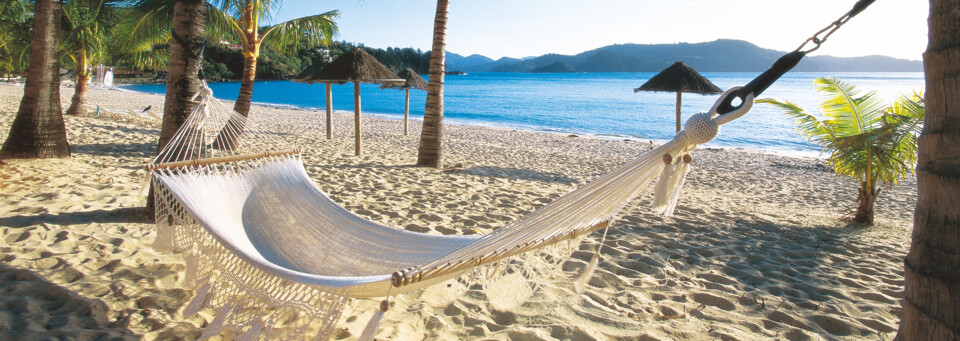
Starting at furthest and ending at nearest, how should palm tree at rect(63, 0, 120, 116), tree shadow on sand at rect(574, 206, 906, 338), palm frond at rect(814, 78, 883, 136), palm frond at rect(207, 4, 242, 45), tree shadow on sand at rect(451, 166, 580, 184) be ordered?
1. palm tree at rect(63, 0, 120, 116)
2. palm frond at rect(207, 4, 242, 45)
3. tree shadow on sand at rect(451, 166, 580, 184)
4. palm frond at rect(814, 78, 883, 136)
5. tree shadow on sand at rect(574, 206, 906, 338)

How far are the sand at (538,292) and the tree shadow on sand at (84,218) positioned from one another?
1 cm

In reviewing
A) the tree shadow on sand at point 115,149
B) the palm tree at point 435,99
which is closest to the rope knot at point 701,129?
the palm tree at point 435,99

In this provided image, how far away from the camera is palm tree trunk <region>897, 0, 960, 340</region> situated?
0.83 m

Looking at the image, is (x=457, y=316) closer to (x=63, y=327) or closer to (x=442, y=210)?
(x=63, y=327)

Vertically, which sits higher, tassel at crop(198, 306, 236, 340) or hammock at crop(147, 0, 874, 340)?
hammock at crop(147, 0, 874, 340)

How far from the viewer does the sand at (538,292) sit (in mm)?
1692

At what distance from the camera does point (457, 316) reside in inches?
71.2

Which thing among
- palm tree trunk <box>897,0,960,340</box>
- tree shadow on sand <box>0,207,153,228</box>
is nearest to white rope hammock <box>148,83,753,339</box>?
palm tree trunk <box>897,0,960,340</box>

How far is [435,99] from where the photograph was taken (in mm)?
4840

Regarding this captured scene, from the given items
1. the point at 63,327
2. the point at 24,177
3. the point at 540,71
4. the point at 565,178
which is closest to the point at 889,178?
the point at 565,178

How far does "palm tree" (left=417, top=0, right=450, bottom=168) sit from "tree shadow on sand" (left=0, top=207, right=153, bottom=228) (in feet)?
8.57

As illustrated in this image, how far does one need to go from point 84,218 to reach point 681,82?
6809mm

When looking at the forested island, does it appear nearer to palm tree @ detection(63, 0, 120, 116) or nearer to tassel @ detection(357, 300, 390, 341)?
palm tree @ detection(63, 0, 120, 116)

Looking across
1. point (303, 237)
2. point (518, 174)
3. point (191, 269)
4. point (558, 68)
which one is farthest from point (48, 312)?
point (558, 68)
